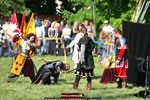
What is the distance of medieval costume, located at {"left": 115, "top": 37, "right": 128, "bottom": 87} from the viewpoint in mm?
12453

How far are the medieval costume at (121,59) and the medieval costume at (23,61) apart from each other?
7.98ft

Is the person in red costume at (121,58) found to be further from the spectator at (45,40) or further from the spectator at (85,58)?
the spectator at (45,40)

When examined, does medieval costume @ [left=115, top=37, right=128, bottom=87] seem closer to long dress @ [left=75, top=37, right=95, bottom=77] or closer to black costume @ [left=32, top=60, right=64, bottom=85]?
long dress @ [left=75, top=37, right=95, bottom=77]

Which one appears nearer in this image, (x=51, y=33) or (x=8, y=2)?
(x=8, y=2)

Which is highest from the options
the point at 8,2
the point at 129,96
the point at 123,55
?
the point at 8,2

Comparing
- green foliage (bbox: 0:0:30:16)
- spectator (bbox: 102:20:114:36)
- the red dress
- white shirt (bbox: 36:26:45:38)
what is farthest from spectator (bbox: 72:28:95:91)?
white shirt (bbox: 36:26:45:38)

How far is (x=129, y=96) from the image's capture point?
35.7ft

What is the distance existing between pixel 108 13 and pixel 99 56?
12.5 feet

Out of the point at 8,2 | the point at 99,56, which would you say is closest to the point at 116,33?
the point at 8,2

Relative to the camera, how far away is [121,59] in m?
12.5

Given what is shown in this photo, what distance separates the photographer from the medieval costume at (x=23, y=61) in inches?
495

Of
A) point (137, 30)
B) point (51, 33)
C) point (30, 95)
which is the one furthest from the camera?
point (51, 33)

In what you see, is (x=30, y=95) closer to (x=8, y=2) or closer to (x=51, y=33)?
(x=8, y=2)

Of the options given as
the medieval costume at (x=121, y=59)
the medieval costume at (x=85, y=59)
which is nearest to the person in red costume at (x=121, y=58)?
the medieval costume at (x=121, y=59)
